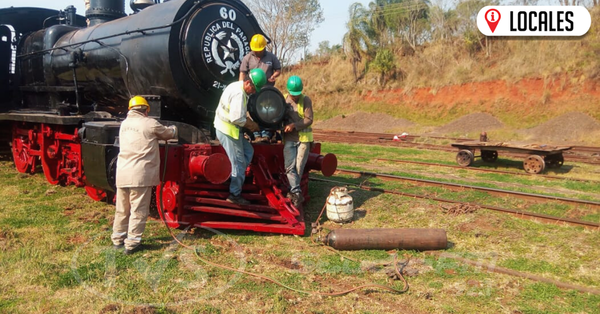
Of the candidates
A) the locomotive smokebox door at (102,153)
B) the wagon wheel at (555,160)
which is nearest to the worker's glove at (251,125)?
the locomotive smokebox door at (102,153)

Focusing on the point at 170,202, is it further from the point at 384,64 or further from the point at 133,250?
the point at 384,64

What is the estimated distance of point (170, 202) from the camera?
502 centimetres

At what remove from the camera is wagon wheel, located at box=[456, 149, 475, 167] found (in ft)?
36.3

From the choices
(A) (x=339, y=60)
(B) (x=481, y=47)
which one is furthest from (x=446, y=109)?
(A) (x=339, y=60)

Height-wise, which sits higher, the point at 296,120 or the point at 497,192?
the point at 296,120

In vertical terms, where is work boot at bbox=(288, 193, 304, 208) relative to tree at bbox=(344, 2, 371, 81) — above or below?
below

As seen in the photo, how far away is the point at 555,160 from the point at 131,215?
33.6ft

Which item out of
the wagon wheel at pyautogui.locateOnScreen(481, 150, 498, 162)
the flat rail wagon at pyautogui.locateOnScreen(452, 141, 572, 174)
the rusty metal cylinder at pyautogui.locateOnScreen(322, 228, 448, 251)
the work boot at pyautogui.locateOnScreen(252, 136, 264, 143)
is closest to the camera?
the rusty metal cylinder at pyautogui.locateOnScreen(322, 228, 448, 251)

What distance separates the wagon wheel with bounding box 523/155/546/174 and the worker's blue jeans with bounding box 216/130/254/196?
308 inches

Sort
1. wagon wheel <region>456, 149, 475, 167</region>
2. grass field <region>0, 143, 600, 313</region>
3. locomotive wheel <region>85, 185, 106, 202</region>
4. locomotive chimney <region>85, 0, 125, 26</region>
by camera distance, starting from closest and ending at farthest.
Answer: grass field <region>0, 143, 600, 313</region>
locomotive wheel <region>85, 185, 106, 202</region>
locomotive chimney <region>85, 0, 125, 26</region>
wagon wheel <region>456, 149, 475, 167</region>

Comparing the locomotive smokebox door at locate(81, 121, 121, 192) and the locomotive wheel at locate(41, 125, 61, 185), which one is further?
the locomotive wheel at locate(41, 125, 61, 185)

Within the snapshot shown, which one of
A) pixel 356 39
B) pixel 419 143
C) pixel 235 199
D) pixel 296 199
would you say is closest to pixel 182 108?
pixel 235 199

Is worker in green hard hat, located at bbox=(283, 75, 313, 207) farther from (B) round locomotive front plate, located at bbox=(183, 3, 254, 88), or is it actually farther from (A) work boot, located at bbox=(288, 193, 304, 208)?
(B) round locomotive front plate, located at bbox=(183, 3, 254, 88)

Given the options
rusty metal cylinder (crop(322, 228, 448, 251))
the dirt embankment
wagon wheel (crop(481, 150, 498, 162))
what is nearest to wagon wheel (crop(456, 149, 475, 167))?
wagon wheel (crop(481, 150, 498, 162))
